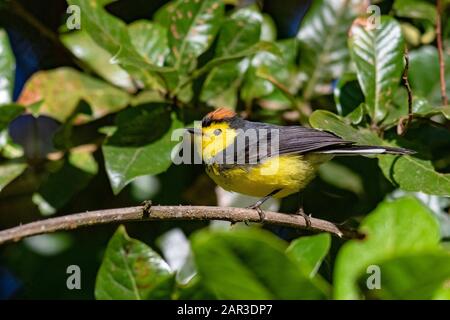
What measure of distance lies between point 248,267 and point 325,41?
246 centimetres

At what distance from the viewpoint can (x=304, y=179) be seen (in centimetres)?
317

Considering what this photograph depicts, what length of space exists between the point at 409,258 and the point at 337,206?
2040 millimetres

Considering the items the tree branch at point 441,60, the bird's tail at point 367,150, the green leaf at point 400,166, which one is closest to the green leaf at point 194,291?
the green leaf at point 400,166

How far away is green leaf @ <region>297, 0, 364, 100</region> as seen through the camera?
11.2 feet

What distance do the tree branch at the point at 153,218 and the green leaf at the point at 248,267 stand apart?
0.50m

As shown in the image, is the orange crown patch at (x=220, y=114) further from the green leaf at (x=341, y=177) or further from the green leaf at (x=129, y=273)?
the green leaf at (x=129, y=273)

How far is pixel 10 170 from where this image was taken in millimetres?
3055

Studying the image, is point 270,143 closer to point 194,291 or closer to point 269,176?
point 269,176

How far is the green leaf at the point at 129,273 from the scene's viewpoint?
1.87m

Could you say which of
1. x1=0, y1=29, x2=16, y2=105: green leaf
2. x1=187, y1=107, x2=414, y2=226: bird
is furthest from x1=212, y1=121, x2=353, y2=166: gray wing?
x1=0, y1=29, x2=16, y2=105: green leaf

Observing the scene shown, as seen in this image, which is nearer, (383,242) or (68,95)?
(383,242)

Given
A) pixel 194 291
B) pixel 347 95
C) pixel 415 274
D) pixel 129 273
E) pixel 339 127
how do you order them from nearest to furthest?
1. pixel 415 274
2. pixel 194 291
3. pixel 129 273
4. pixel 339 127
5. pixel 347 95

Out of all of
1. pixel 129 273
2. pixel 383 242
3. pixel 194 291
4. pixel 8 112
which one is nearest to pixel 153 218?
pixel 129 273

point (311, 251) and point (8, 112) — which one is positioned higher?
point (311, 251)
